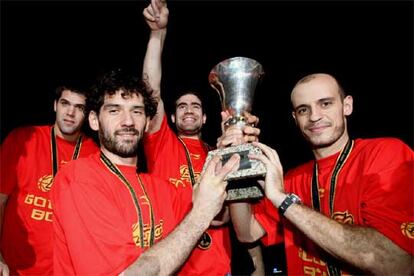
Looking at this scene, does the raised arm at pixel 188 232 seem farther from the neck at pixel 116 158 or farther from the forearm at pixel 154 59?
the forearm at pixel 154 59

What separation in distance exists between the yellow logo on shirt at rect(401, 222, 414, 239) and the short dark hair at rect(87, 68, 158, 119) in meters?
1.31

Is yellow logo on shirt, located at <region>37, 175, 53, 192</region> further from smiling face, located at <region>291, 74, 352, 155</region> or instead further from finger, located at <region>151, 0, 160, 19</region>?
smiling face, located at <region>291, 74, 352, 155</region>

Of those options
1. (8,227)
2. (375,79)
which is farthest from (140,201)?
(375,79)

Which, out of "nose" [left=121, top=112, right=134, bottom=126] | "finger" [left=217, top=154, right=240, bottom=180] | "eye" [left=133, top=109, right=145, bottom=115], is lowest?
"finger" [left=217, top=154, right=240, bottom=180]

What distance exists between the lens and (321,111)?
6.15ft

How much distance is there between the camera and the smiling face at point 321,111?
6.15ft

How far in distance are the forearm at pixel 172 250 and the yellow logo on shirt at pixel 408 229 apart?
2.75 ft

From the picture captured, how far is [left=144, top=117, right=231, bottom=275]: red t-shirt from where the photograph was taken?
84.4 inches

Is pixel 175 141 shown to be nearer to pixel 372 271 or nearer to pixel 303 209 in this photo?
pixel 303 209

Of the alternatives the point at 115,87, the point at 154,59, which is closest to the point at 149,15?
the point at 154,59

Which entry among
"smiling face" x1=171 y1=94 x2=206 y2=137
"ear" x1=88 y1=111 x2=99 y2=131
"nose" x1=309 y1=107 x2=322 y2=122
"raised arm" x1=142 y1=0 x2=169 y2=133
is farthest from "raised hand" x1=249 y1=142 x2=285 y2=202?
"smiling face" x1=171 y1=94 x2=206 y2=137

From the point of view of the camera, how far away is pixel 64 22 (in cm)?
373

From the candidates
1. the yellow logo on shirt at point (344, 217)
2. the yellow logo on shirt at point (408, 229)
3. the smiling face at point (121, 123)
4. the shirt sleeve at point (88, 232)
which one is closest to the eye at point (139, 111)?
the smiling face at point (121, 123)

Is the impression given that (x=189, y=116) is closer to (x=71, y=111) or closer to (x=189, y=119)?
(x=189, y=119)
